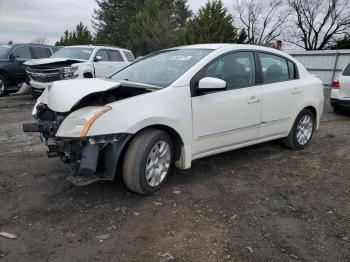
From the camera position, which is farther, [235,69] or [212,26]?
[212,26]

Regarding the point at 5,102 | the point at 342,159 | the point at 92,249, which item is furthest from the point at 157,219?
the point at 5,102

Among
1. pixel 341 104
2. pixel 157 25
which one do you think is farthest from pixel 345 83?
pixel 157 25

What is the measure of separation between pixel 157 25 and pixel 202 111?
30.0 meters

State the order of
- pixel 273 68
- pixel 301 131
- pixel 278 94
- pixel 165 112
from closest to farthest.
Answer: pixel 165 112 < pixel 278 94 < pixel 273 68 < pixel 301 131

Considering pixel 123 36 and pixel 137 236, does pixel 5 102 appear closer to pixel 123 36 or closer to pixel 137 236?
pixel 137 236

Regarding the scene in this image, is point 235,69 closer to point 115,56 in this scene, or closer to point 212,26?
point 115,56

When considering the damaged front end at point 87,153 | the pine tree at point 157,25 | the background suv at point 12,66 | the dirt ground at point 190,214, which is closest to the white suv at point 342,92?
the dirt ground at point 190,214

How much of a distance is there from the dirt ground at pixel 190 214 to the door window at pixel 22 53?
7.82 metres

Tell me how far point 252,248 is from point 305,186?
173 cm

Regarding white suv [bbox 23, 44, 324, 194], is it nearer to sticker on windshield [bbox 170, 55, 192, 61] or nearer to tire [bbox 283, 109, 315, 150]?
sticker on windshield [bbox 170, 55, 192, 61]

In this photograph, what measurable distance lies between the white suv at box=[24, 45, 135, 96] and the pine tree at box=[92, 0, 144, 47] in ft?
95.2

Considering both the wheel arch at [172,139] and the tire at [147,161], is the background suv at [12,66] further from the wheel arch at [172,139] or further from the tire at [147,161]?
the tire at [147,161]

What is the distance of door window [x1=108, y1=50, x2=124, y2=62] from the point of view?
1234 cm

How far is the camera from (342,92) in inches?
387
